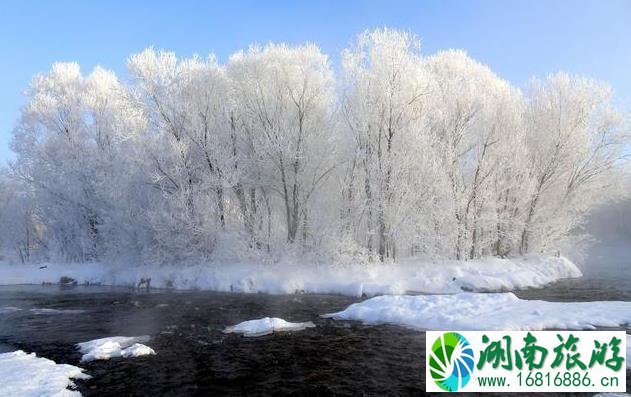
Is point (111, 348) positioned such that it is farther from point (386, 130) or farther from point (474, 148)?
point (474, 148)

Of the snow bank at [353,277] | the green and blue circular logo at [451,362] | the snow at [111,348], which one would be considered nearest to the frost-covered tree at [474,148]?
the snow bank at [353,277]

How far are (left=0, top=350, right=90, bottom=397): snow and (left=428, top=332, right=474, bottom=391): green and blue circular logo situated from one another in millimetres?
6912

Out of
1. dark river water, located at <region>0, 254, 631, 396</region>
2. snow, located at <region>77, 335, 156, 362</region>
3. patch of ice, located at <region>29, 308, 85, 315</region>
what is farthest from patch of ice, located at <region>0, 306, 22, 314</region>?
snow, located at <region>77, 335, 156, 362</region>

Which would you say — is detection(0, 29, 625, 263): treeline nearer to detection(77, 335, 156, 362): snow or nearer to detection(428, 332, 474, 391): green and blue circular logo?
detection(77, 335, 156, 362): snow

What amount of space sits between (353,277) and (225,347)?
13280mm

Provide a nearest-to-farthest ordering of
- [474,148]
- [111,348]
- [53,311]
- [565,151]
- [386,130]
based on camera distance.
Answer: [111,348] → [53,311] → [386,130] → [474,148] → [565,151]

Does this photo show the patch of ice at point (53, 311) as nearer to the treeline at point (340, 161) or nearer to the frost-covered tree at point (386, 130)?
the treeline at point (340, 161)

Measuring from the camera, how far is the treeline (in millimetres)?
27969

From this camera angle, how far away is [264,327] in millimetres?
14859

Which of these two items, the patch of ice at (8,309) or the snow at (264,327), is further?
the patch of ice at (8,309)

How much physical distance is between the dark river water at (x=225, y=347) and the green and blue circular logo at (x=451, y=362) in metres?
0.48

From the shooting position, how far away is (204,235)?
28.8 metres

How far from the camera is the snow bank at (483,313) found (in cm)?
1386

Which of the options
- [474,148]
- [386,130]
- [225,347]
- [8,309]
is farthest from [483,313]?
[474,148]
